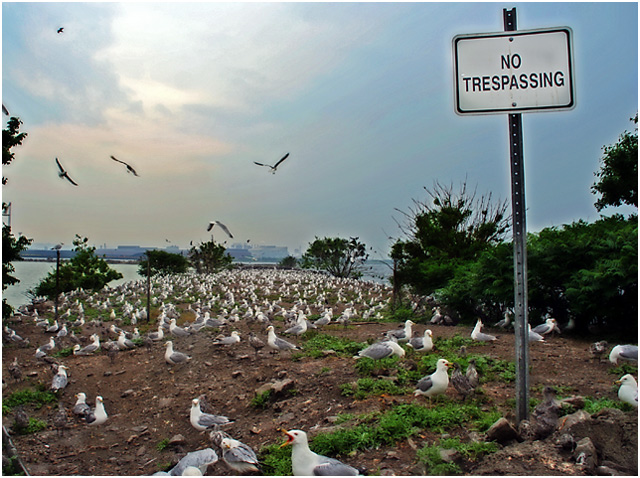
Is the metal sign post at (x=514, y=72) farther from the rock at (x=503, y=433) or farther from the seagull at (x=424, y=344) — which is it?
the seagull at (x=424, y=344)

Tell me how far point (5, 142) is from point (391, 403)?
401 inches

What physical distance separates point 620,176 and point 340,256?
29.9m

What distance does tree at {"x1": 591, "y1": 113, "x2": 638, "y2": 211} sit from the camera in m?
14.0

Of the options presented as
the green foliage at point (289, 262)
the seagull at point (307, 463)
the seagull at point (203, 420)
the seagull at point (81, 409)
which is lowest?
the seagull at point (81, 409)

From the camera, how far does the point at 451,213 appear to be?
58.1ft

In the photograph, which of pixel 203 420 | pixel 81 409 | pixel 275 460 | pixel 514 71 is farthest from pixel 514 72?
pixel 81 409

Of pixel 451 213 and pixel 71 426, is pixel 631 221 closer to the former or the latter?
pixel 451 213

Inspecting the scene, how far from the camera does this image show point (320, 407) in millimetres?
5805

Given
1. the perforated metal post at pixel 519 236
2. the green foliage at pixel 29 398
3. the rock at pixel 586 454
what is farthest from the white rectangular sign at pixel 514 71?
the green foliage at pixel 29 398

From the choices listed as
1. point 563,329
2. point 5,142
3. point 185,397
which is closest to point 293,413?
point 185,397

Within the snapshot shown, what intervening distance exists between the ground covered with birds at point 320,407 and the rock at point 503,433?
0.04ft

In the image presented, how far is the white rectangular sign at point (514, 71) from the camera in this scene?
127 inches

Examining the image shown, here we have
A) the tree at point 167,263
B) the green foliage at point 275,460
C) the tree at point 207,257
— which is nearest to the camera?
the green foliage at point 275,460

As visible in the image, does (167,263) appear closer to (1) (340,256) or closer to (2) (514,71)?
(1) (340,256)
